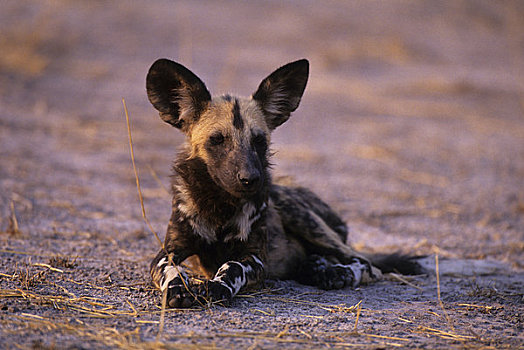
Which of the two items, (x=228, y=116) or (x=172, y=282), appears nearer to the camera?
(x=172, y=282)

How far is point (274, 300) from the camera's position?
338cm

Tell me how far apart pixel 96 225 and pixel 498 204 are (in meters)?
4.09

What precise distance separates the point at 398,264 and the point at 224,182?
1.64 meters

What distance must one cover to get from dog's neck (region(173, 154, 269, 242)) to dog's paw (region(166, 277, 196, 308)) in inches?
20.1

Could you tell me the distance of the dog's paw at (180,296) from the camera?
302 cm

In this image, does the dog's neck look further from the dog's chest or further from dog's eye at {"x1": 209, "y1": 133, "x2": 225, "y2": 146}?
dog's eye at {"x1": 209, "y1": 133, "x2": 225, "y2": 146}

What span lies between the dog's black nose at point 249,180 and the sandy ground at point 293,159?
592 mm

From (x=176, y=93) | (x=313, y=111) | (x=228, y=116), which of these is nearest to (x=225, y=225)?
(x=228, y=116)

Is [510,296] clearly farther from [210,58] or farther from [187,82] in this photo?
[210,58]

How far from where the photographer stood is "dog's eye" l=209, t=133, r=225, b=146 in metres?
3.53

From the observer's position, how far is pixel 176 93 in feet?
12.1

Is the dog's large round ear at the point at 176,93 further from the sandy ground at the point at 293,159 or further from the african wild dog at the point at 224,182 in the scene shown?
the sandy ground at the point at 293,159

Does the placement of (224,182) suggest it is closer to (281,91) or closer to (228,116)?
(228,116)

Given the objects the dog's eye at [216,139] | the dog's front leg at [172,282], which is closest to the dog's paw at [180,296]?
the dog's front leg at [172,282]
